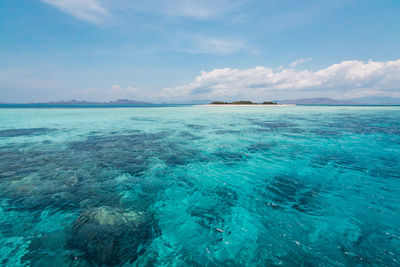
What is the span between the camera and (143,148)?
9.78 meters

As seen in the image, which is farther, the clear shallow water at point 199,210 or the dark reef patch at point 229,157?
the dark reef patch at point 229,157

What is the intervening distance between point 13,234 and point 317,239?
6.29 metres

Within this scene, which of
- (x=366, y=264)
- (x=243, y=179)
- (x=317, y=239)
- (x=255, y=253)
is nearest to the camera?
(x=366, y=264)

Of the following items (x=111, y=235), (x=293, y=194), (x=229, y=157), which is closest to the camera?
(x=111, y=235)

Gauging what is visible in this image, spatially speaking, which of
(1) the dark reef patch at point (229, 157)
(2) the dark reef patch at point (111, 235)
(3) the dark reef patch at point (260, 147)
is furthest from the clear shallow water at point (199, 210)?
(3) the dark reef patch at point (260, 147)

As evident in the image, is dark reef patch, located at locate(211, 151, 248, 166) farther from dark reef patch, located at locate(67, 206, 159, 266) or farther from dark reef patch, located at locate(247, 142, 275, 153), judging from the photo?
dark reef patch, located at locate(67, 206, 159, 266)

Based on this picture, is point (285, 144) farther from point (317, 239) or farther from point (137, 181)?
point (137, 181)

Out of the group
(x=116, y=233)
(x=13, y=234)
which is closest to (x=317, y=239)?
(x=116, y=233)

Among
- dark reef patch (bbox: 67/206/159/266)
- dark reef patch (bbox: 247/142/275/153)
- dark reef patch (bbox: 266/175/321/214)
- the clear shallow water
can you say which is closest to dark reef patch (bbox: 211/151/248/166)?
the clear shallow water

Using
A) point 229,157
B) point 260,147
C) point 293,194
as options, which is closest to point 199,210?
point 293,194

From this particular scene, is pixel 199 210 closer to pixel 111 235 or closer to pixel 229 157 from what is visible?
pixel 111 235

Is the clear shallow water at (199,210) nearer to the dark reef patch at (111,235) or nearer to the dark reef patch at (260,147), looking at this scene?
the dark reef patch at (111,235)

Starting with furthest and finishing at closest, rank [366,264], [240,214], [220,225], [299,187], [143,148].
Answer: [143,148]
[299,187]
[240,214]
[220,225]
[366,264]

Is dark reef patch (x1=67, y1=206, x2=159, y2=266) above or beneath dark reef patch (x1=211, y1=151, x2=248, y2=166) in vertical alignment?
above
